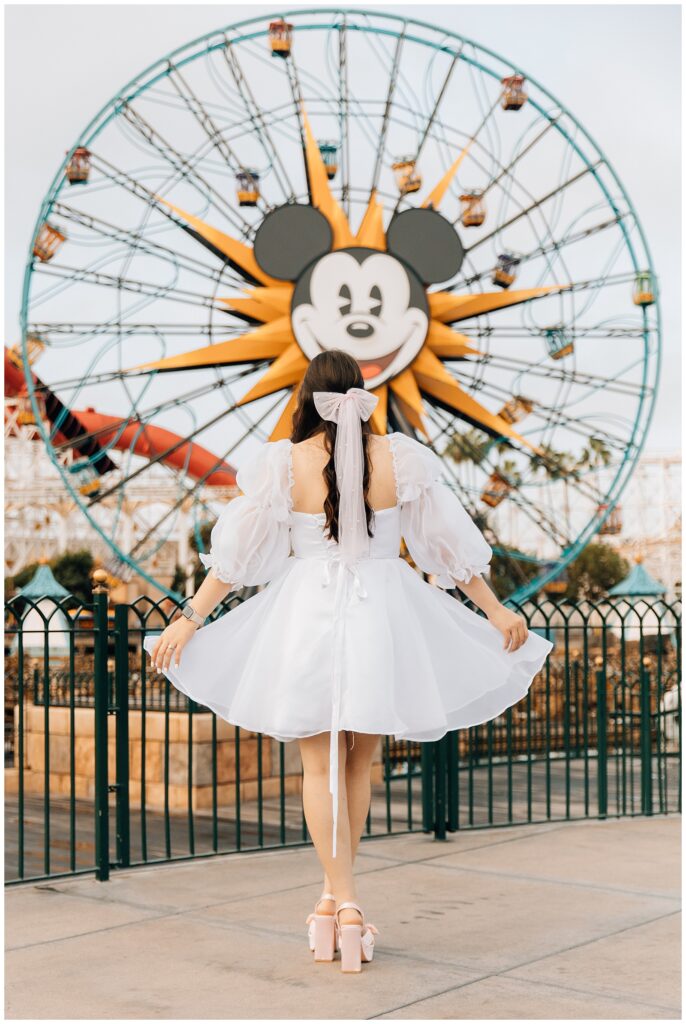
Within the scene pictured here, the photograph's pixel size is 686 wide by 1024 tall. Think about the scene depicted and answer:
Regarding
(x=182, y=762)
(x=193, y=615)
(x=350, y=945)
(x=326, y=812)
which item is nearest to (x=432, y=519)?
(x=193, y=615)

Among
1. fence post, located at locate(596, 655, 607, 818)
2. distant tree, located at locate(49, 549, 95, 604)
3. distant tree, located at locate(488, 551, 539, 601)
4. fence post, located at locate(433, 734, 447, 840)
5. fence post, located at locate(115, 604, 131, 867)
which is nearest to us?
fence post, located at locate(115, 604, 131, 867)

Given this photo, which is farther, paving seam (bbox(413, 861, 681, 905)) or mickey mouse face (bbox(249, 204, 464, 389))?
mickey mouse face (bbox(249, 204, 464, 389))

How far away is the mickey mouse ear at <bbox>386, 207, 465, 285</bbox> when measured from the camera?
12570mm

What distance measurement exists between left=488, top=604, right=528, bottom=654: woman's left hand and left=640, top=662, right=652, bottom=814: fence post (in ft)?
11.0

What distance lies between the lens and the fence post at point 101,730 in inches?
197

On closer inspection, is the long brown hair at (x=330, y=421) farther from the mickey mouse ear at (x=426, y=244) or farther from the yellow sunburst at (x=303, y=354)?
the mickey mouse ear at (x=426, y=244)

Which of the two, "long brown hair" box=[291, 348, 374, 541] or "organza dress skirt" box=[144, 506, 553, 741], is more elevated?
"long brown hair" box=[291, 348, 374, 541]

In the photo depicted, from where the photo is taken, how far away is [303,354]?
1227cm

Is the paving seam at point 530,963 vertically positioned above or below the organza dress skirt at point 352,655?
below

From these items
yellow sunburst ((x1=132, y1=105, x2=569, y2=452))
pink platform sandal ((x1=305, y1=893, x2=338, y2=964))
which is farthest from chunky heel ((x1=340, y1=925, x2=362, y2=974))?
yellow sunburst ((x1=132, y1=105, x2=569, y2=452))

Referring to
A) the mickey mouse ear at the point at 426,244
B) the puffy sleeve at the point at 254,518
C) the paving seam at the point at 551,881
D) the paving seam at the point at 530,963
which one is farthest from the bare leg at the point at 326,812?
the mickey mouse ear at the point at 426,244

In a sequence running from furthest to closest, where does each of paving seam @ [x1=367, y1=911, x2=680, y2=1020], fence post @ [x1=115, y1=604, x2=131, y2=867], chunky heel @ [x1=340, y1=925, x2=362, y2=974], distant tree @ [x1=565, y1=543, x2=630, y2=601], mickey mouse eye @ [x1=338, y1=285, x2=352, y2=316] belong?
distant tree @ [x1=565, y1=543, x2=630, y2=601]
mickey mouse eye @ [x1=338, y1=285, x2=352, y2=316]
fence post @ [x1=115, y1=604, x2=131, y2=867]
chunky heel @ [x1=340, y1=925, x2=362, y2=974]
paving seam @ [x1=367, y1=911, x2=680, y2=1020]

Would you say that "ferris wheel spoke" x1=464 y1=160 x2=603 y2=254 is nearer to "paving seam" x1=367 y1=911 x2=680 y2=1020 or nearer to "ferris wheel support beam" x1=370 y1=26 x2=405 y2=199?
"ferris wheel support beam" x1=370 y1=26 x2=405 y2=199

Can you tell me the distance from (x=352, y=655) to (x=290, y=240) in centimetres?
954
